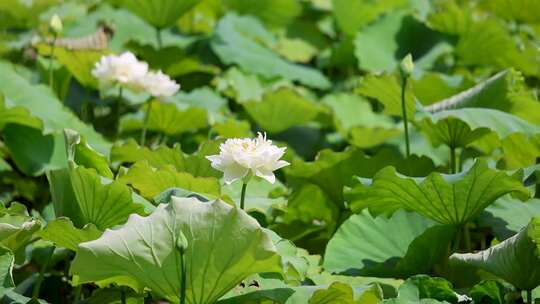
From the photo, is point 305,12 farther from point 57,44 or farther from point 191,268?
point 191,268

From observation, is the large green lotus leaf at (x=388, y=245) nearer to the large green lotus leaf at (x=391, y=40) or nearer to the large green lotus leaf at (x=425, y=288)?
the large green lotus leaf at (x=425, y=288)

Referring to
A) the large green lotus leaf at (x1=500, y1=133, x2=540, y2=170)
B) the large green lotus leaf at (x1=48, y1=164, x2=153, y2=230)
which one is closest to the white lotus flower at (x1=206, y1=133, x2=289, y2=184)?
the large green lotus leaf at (x1=48, y1=164, x2=153, y2=230)

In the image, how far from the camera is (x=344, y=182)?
181cm

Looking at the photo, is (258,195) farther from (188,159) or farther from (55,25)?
(55,25)

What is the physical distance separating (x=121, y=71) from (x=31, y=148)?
10.1 inches

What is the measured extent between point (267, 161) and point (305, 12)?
1.90 metres

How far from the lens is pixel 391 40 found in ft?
9.32

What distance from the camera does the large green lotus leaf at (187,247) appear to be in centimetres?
119

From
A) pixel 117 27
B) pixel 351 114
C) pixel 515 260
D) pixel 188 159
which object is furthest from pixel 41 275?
pixel 117 27

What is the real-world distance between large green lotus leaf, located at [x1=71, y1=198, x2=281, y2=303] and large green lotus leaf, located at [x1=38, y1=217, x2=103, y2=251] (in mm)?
83

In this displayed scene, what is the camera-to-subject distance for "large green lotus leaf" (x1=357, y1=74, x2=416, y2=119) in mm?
1800

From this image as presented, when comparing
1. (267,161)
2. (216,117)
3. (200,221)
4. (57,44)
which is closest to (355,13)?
(216,117)

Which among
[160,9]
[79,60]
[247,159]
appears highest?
[247,159]

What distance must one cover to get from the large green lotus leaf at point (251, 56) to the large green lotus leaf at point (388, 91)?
0.80 meters
